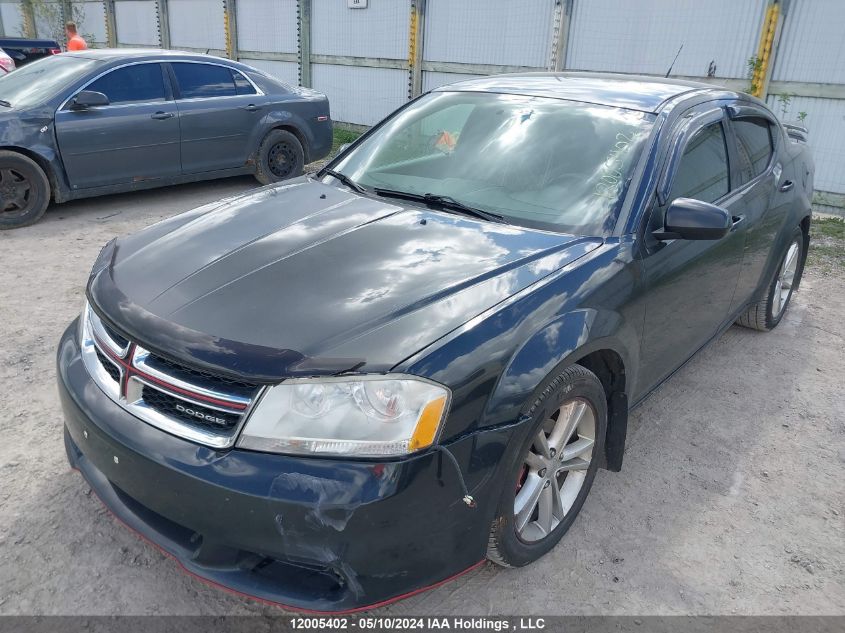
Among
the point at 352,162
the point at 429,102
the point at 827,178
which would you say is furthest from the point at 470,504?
the point at 827,178

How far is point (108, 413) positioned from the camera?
2.14 meters

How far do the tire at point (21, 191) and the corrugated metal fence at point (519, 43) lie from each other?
271 inches

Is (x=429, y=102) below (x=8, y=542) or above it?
above

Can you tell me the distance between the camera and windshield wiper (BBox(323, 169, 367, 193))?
129 inches

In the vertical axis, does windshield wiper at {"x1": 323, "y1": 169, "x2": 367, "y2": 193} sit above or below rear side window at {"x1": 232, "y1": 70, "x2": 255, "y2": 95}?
below

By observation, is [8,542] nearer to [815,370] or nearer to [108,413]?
[108,413]

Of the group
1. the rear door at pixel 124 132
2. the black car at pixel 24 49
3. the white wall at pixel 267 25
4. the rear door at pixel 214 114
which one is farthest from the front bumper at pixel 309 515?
the black car at pixel 24 49

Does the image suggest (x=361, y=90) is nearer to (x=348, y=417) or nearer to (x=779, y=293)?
(x=779, y=293)

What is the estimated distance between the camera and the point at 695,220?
8.89 feet

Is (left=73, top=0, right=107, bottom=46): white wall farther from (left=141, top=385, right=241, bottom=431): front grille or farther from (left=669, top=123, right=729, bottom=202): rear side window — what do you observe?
→ (left=141, top=385, right=241, bottom=431): front grille

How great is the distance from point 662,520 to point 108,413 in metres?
2.18

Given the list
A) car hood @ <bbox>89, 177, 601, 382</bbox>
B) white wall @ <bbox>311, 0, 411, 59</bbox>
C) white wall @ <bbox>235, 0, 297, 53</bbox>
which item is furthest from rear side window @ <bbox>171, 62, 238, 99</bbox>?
white wall @ <bbox>235, 0, 297, 53</bbox>

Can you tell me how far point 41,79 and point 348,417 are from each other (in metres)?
6.52

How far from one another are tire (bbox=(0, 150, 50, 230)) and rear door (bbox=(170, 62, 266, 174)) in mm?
1439
